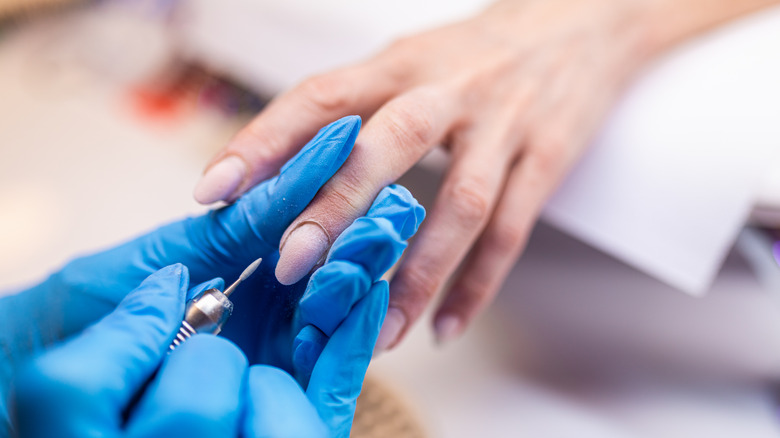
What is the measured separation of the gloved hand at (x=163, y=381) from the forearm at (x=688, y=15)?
0.70 meters

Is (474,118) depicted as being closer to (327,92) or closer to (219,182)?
(327,92)

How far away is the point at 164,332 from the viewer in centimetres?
33

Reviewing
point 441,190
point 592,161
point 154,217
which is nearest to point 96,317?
point 441,190

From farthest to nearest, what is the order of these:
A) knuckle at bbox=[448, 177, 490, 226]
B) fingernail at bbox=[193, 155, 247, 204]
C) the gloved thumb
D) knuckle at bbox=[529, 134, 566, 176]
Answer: knuckle at bbox=[529, 134, 566, 176]
knuckle at bbox=[448, 177, 490, 226]
fingernail at bbox=[193, 155, 247, 204]
the gloved thumb

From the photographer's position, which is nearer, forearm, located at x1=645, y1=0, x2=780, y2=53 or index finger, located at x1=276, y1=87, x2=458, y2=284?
index finger, located at x1=276, y1=87, x2=458, y2=284

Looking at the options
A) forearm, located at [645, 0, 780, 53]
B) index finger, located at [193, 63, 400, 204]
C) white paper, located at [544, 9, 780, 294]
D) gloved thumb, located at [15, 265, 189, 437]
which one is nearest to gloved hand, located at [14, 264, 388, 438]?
gloved thumb, located at [15, 265, 189, 437]

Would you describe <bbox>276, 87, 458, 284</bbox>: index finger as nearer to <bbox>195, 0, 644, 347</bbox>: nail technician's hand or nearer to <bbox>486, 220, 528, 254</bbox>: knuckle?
<bbox>195, 0, 644, 347</bbox>: nail technician's hand

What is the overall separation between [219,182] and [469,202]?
0.84 ft

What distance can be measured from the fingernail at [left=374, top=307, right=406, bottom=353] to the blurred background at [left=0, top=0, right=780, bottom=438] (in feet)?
0.43

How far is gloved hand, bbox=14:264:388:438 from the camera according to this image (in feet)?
0.89

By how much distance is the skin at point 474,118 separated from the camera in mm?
466

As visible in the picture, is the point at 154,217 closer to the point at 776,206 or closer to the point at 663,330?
the point at 663,330

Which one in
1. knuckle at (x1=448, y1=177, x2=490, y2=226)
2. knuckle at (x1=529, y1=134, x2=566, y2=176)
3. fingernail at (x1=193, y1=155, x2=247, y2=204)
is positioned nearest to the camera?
fingernail at (x1=193, y1=155, x2=247, y2=204)

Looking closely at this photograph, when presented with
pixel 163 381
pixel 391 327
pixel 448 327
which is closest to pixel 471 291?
pixel 448 327
